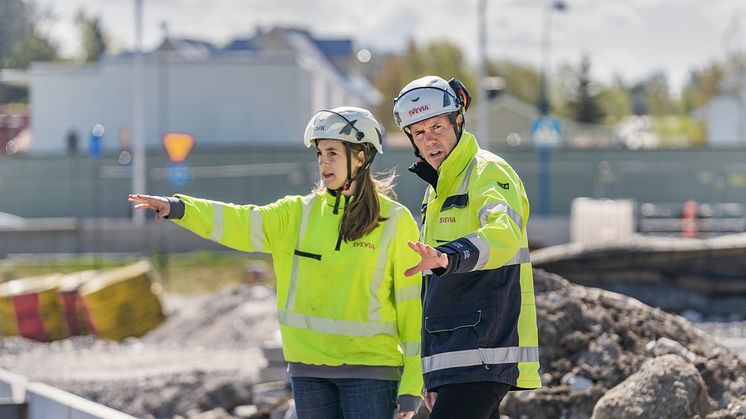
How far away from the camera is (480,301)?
492cm

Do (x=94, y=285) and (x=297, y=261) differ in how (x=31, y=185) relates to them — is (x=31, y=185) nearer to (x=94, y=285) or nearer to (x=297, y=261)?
(x=94, y=285)

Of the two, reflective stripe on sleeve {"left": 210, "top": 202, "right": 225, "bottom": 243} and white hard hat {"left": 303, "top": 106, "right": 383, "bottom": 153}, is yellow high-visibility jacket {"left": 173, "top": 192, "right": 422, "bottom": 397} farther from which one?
white hard hat {"left": 303, "top": 106, "right": 383, "bottom": 153}

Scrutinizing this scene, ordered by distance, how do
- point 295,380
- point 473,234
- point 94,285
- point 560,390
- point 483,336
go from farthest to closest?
point 94,285, point 560,390, point 295,380, point 483,336, point 473,234

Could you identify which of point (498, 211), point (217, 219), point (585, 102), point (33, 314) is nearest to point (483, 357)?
point (498, 211)

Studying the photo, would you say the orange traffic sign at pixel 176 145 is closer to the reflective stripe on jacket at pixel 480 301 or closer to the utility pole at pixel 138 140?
the utility pole at pixel 138 140

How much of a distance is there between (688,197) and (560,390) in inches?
1202

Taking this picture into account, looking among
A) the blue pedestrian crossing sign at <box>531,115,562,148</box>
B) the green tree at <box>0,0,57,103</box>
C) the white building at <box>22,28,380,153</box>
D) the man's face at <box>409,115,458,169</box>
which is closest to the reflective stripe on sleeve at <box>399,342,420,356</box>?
the man's face at <box>409,115,458,169</box>

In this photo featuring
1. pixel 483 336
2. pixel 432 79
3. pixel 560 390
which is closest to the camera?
pixel 483 336

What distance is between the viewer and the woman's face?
221 inches

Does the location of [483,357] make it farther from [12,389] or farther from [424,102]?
[12,389]

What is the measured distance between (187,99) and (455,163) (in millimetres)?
49154

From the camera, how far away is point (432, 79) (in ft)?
17.1

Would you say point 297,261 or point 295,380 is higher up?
point 297,261

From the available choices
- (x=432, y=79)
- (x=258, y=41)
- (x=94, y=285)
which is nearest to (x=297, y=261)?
(x=432, y=79)
